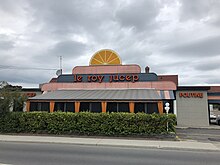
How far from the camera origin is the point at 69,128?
14.9 meters

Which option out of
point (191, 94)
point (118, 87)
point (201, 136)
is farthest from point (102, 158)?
point (191, 94)

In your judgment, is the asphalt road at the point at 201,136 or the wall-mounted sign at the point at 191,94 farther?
the wall-mounted sign at the point at 191,94

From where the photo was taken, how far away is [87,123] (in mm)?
14789

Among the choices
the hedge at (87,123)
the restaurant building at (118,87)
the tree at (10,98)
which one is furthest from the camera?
the restaurant building at (118,87)

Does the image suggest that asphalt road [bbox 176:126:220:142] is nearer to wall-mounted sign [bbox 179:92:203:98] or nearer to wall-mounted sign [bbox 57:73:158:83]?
wall-mounted sign [bbox 179:92:203:98]

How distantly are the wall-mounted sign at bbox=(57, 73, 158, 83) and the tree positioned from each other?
23.6ft

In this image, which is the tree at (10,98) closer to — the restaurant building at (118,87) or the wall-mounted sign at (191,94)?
the restaurant building at (118,87)

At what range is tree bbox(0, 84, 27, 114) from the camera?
1605cm

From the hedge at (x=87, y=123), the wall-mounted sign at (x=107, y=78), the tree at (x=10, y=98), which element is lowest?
the hedge at (x=87, y=123)

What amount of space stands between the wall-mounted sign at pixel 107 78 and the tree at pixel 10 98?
719cm

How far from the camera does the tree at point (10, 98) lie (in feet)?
52.6

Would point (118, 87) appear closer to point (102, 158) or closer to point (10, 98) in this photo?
point (10, 98)

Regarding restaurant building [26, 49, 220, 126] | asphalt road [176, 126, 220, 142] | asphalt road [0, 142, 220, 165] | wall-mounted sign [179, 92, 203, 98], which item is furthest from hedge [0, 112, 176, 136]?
wall-mounted sign [179, 92, 203, 98]

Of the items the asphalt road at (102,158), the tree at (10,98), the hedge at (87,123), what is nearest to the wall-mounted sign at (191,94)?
the hedge at (87,123)
